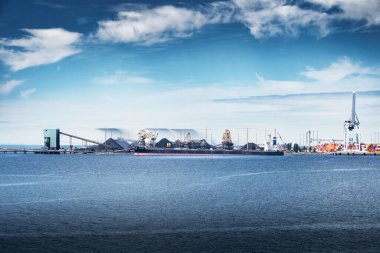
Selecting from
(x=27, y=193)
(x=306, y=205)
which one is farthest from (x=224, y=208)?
(x=27, y=193)

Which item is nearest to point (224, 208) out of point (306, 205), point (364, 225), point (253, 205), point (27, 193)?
point (253, 205)

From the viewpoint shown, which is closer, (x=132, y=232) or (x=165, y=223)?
(x=132, y=232)

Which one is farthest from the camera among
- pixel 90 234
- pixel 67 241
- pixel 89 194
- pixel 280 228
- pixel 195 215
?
pixel 89 194

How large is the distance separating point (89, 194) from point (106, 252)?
112 feet

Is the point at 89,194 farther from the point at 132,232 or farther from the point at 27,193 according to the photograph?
the point at 132,232

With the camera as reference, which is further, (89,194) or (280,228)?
(89,194)

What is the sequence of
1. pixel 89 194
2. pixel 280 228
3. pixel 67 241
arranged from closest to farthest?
1. pixel 67 241
2. pixel 280 228
3. pixel 89 194

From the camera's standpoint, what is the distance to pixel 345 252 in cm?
3172

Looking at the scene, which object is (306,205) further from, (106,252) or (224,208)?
(106,252)

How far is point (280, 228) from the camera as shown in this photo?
1558 inches

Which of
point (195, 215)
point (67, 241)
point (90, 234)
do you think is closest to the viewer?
point (67, 241)

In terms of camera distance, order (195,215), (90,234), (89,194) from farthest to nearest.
Answer: (89,194), (195,215), (90,234)

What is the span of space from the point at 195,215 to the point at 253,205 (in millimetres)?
10466

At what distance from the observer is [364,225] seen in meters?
40.8
